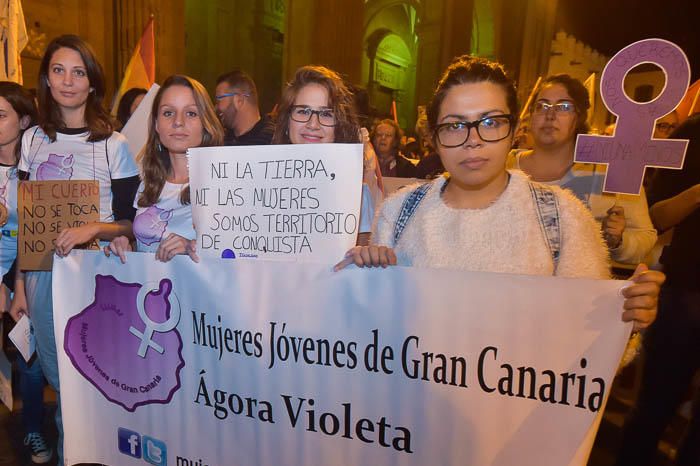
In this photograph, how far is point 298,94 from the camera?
2113 millimetres

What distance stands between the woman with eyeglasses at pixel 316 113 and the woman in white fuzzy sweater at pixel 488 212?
0.54 m

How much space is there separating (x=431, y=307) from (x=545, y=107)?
1.23 meters

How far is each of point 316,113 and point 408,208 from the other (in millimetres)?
740

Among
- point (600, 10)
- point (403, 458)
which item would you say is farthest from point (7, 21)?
point (600, 10)

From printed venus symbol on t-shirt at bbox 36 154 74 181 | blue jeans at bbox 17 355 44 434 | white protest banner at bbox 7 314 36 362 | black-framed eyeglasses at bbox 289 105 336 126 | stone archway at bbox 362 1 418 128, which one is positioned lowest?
blue jeans at bbox 17 355 44 434

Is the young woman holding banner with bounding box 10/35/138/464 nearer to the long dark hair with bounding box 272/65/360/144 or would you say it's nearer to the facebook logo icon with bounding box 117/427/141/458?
the facebook logo icon with bounding box 117/427/141/458

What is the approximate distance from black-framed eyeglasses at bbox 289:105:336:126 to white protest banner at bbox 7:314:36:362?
1.65 metres

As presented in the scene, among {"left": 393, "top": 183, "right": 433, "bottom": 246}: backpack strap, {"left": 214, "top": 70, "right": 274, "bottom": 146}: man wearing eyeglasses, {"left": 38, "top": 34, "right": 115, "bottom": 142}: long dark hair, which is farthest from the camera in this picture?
{"left": 214, "top": 70, "right": 274, "bottom": 146}: man wearing eyeglasses

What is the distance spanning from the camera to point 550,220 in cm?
140

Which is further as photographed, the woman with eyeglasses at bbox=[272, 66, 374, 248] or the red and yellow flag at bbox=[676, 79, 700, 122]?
the red and yellow flag at bbox=[676, 79, 700, 122]

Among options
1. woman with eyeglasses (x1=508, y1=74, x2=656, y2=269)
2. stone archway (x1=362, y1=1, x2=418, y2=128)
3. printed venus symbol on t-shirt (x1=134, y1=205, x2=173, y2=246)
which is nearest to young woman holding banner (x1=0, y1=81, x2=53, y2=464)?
printed venus symbol on t-shirt (x1=134, y1=205, x2=173, y2=246)

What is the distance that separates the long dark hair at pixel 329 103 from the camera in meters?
2.11

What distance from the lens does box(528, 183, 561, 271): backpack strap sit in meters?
1.39

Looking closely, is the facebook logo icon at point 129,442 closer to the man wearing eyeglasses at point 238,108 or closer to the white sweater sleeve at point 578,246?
the white sweater sleeve at point 578,246
